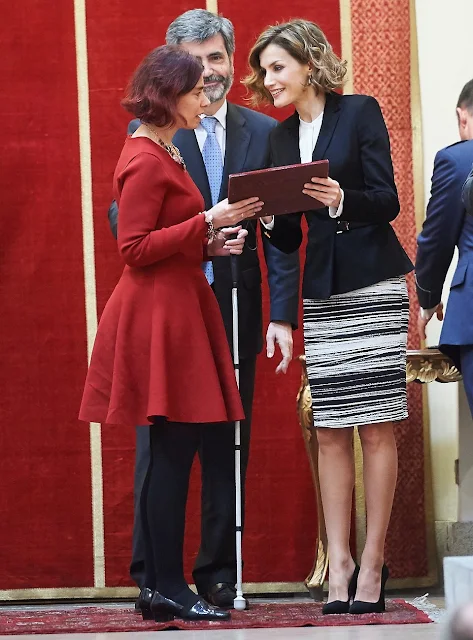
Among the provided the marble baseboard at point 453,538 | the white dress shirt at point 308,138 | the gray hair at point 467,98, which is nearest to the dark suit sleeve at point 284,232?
the white dress shirt at point 308,138

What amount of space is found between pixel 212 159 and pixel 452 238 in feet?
2.80

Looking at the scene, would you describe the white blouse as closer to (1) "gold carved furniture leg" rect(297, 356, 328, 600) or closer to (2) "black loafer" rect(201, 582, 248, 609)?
(1) "gold carved furniture leg" rect(297, 356, 328, 600)

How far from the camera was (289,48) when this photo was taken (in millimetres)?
3379

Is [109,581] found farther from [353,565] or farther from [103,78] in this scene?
[103,78]

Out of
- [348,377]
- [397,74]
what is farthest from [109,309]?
[397,74]

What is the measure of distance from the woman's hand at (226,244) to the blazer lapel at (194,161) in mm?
412

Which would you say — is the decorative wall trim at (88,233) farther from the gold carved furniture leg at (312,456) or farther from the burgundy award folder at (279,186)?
the burgundy award folder at (279,186)

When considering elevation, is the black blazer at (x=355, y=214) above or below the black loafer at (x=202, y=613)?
above

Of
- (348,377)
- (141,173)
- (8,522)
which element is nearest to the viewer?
(141,173)

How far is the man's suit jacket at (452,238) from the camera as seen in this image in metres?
3.25

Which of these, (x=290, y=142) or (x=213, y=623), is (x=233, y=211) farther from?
(x=213, y=623)

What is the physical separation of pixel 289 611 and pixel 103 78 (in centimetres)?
226

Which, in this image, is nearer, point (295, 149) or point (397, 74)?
point (295, 149)

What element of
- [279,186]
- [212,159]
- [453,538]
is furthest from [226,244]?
[453,538]
